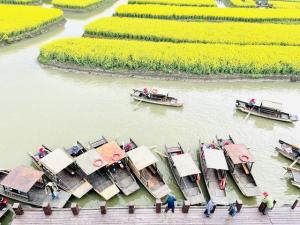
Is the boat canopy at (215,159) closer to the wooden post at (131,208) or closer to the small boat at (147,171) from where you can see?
the small boat at (147,171)

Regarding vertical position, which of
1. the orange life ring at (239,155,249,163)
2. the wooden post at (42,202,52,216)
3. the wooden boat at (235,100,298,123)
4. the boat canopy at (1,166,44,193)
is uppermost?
the wooden boat at (235,100,298,123)

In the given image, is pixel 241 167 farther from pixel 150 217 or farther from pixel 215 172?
pixel 150 217

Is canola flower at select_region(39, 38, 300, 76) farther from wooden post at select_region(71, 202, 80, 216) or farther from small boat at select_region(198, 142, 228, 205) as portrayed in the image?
wooden post at select_region(71, 202, 80, 216)

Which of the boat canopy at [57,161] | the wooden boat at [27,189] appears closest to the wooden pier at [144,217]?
the wooden boat at [27,189]

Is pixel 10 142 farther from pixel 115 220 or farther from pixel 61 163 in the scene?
pixel 115 220

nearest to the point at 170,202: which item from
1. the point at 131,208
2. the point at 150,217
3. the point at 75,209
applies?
the point at 150,217

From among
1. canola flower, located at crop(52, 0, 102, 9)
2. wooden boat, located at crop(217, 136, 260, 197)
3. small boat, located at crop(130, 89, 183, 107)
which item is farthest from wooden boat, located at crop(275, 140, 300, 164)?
canola flower, located at crop(52, 0, 102, 9)
